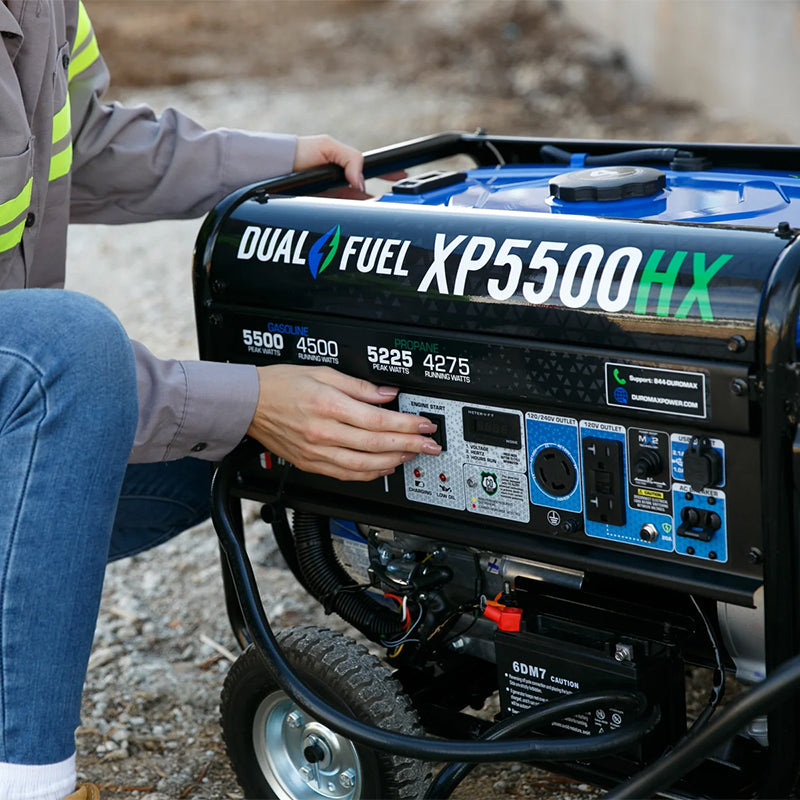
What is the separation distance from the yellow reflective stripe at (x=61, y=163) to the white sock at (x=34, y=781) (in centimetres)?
103

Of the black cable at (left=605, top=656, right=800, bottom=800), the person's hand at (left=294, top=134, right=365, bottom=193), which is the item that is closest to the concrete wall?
the person's hand at (left=294, top=134, right=365, bottom=193)

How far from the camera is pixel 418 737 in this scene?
161 cm

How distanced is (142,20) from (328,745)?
14.1 metres

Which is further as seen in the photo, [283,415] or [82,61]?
[82,61]

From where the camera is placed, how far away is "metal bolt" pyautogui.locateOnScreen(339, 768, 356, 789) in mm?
1881

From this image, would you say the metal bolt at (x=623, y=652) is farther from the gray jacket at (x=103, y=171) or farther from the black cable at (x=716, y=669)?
the gray jacket at (x=103, y=171)

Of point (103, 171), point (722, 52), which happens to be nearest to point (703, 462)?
point (103, 171)

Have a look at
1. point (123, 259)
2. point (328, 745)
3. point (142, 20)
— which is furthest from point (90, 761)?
point (142, 20)

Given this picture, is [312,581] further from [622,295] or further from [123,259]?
[123,259]

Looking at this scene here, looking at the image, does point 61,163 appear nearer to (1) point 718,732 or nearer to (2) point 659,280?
(2) point 659,280

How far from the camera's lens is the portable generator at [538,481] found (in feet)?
4.66

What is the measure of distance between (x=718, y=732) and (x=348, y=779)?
740mm

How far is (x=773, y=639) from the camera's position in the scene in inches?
56.8

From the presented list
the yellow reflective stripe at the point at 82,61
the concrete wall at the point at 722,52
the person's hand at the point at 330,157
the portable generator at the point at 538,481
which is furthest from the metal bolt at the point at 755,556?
the concrete wall at the point at 722,52
